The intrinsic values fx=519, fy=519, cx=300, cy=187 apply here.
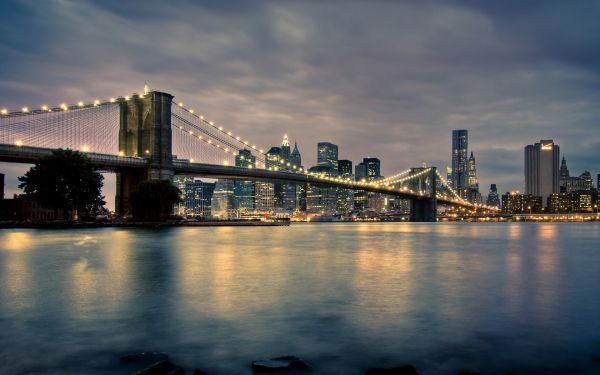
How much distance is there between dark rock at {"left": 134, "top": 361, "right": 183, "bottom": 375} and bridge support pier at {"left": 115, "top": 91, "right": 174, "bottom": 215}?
70712mm

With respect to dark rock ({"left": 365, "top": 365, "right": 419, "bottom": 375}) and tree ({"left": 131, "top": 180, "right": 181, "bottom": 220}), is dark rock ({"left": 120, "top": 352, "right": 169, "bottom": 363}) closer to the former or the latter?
dark rock ({"left": 365, "top": 365, "right": 419, "bottom": 375})

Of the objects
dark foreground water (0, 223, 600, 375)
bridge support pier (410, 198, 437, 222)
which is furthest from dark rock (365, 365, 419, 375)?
bridge support pier (410, 198, 437, 222)

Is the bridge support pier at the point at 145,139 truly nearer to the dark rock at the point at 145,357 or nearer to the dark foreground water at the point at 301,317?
the dark foreground water at the point at 301,317

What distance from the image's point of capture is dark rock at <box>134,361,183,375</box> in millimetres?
8078

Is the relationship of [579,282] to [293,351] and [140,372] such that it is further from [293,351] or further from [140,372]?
[140,372]

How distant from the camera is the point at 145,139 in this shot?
8062 centimetres

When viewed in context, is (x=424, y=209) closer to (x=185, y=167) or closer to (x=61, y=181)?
(x=185, y=167)

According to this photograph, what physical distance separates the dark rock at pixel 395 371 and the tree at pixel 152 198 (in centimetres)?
6526

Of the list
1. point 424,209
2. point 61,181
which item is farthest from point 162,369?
point 424,209

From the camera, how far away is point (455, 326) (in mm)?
12219

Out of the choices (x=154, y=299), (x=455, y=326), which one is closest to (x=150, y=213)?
(x=154, y=299)

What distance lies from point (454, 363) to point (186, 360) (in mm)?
4771

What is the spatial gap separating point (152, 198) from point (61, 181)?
1148 cm

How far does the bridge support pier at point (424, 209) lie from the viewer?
152 meters
